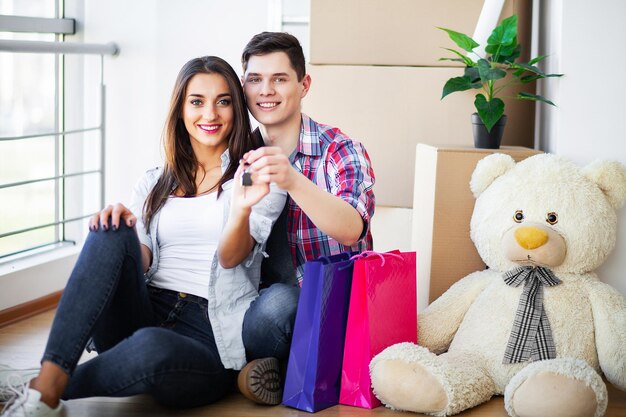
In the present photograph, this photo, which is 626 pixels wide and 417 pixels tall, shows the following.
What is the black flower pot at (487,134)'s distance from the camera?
85.1 inches

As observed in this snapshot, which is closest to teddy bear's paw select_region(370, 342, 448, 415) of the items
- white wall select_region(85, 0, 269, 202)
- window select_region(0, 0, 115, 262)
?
window select_region(0, 0, 115, 262)

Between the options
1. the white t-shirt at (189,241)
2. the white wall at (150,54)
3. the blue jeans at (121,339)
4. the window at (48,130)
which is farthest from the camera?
the white wall at (150,54)

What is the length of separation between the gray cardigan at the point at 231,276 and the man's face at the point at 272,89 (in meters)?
0.16

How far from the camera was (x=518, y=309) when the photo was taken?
185cm

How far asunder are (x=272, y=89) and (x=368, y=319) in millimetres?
553

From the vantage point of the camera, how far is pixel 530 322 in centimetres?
182

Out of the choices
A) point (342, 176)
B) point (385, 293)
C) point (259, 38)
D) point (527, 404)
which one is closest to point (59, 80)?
point (259, 38)

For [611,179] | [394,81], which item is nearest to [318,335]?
[611,179]

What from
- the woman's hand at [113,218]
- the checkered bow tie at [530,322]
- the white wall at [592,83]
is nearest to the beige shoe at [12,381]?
the woman's hand at [113,218]

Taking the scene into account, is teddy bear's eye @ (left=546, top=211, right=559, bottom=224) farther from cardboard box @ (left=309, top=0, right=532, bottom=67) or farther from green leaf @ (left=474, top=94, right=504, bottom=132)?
cardboard box @ (left=309, top=0, right=532, bottom=67)

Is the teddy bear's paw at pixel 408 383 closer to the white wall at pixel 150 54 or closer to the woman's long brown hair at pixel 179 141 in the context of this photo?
the woman's long brown hair at pixel 179 141

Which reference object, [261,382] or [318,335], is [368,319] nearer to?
[318,335]

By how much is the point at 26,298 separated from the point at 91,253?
100 centimetres

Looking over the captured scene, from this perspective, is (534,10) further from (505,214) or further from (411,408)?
(411,408)
